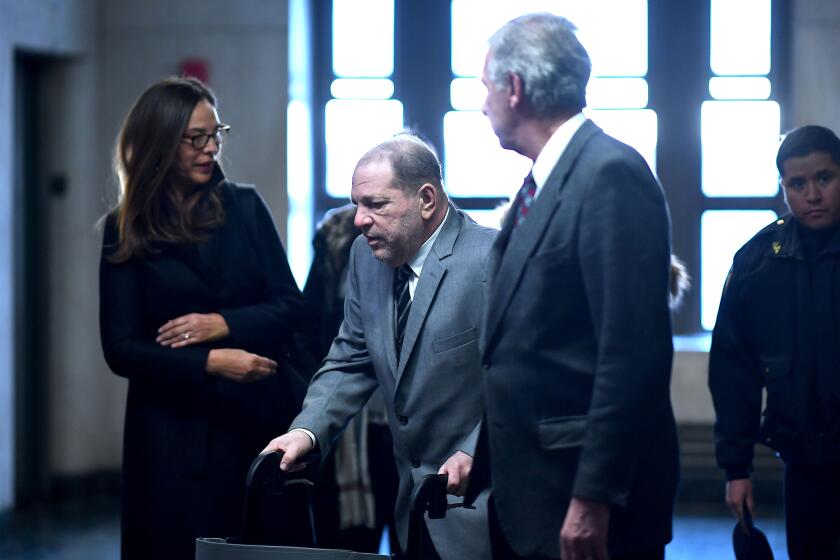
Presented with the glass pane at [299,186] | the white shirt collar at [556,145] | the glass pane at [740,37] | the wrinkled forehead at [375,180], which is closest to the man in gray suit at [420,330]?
the wrinkled forehead at [375,180]

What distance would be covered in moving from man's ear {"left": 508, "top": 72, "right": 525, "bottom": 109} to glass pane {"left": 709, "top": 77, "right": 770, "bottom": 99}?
560cm

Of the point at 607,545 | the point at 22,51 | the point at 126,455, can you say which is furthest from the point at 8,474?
the point at 607,545

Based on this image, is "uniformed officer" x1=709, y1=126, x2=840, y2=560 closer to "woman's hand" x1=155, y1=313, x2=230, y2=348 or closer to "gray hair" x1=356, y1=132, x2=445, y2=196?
"gray hair" x1=356, y1=132, x2=445, y2=196

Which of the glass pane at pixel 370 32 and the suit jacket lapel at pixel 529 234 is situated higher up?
the glass pane at pixel 370 32

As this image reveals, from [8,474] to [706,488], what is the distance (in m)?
3.78

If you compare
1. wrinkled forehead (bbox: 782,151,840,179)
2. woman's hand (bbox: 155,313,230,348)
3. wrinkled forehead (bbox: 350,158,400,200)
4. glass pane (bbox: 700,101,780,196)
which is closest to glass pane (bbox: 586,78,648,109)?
glass pane (bbox: 700,101,780,196)

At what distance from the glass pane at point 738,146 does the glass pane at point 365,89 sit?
1887 millimetres

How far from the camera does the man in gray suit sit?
2805 mm

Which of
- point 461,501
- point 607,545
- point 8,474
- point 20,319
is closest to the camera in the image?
point 607,545

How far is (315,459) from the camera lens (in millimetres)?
2771

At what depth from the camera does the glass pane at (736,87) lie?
→ 7.66m

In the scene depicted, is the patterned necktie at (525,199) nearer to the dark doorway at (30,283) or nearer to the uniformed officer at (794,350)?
the uniformed officer at (794,350)

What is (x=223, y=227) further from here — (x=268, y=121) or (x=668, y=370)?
(x=268, y=121)

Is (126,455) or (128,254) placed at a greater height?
(128,254)
